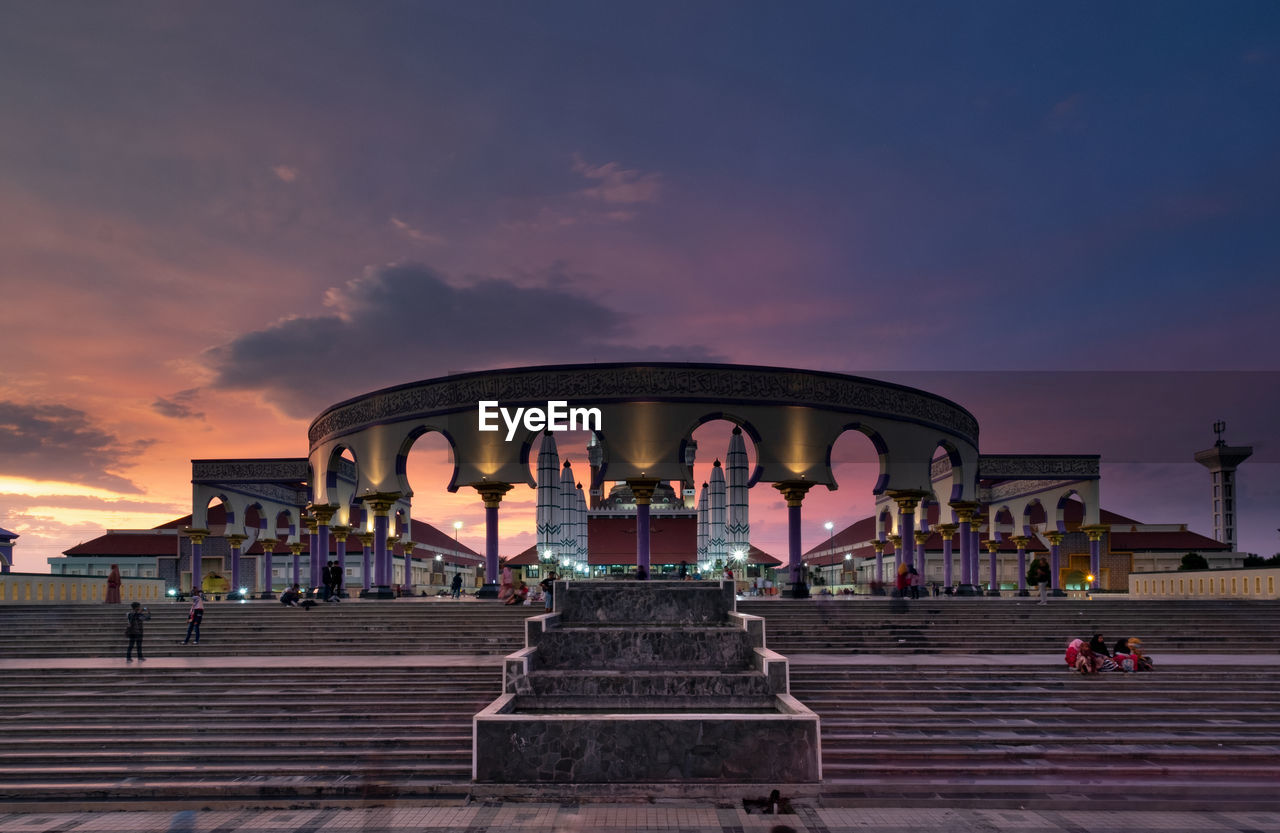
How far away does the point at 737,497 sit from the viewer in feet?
80.7

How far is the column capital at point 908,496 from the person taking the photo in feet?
88.3

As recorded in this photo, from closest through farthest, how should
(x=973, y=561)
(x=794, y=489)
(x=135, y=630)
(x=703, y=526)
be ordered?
(x=135, y=630) → (x=794, y=489) → (x=703, y=526) → (x=973, y=561)

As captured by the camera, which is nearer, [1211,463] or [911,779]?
[911,779]

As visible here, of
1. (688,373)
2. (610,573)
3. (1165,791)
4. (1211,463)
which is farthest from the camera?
(610,573)

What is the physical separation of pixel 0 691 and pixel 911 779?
14.0m

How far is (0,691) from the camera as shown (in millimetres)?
14438

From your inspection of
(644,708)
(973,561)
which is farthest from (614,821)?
(973,561)

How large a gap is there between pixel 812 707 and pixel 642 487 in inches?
464

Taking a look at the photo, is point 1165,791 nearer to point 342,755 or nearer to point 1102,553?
point 342,755

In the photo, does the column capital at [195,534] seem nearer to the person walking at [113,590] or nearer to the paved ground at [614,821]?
the person walking at [113,590]

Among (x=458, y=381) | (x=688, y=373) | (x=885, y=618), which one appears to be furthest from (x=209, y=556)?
(x=885, y=618)

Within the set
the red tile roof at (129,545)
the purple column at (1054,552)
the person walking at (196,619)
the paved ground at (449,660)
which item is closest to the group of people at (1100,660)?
the paved ground at (449,660)

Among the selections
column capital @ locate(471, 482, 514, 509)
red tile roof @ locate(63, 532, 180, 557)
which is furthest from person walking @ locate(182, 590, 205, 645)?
red tile roof @ locate(63, 532, 180, 557)

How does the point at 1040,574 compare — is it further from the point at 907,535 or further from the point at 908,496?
the point at 908,496
